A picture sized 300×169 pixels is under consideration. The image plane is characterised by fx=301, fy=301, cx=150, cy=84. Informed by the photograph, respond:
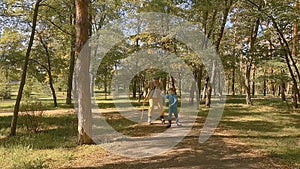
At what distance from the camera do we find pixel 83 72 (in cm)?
961

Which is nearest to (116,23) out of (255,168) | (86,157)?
(86,157)

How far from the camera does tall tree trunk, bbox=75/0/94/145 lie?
945 centimetres

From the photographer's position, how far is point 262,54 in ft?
66.8

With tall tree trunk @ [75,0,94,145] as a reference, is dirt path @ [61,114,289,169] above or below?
below

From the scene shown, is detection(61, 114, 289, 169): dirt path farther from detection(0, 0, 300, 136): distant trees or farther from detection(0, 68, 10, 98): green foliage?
detection(0, 68, 10, 98): green foliage

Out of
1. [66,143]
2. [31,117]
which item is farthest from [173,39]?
[66,143]

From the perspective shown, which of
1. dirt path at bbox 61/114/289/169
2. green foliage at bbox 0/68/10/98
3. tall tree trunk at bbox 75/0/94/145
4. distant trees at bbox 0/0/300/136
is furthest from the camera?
green foliage at bbox 0/68/10/98

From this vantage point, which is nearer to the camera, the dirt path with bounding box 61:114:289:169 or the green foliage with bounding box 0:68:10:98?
the dirt path with bounding box 61:114:289:169

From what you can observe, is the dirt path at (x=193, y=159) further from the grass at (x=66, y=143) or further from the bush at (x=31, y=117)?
the bush at (x=31, y=117)

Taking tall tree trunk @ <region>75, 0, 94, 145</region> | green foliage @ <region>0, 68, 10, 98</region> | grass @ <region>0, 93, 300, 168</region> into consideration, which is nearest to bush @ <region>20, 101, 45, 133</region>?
grass @ <region>0, 93, 300, 168</region>

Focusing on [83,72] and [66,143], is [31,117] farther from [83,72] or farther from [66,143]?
[83,72]

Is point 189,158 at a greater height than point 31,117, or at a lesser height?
lesser

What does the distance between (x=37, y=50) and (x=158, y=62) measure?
1074cm

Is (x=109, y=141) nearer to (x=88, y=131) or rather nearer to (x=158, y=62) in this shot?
(x=88, y=131)
